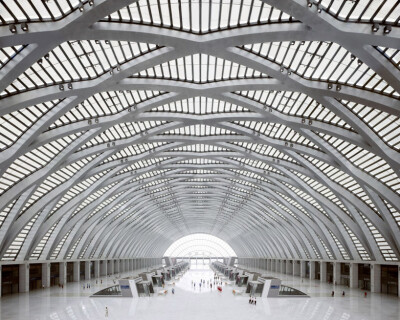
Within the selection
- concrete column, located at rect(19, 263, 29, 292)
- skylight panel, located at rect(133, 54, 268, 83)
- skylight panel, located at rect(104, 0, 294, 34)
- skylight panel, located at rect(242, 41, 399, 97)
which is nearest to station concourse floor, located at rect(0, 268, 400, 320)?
concrete column, located at rect(19, 263, 29, 292)

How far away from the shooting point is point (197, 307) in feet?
137

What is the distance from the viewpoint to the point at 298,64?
85.5ft

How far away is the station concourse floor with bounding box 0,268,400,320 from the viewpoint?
112ft

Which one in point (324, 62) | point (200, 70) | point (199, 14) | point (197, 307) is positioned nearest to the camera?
point (199, 14)

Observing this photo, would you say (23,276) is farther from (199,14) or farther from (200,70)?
(199,14)

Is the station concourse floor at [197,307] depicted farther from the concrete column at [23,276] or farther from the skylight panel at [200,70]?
the skylight panel at [200,70]

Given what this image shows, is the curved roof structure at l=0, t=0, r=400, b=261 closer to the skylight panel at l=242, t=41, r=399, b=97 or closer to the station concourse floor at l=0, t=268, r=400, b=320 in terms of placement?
the skylight panel at l=242, t=41, r=399, b=97

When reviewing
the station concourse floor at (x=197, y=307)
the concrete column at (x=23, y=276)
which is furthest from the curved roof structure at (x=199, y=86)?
the station concourse floor at (x=197, y=307)

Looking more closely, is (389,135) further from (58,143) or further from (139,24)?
(58,143)

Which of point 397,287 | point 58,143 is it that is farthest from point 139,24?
point 397,287

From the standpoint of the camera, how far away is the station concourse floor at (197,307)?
34.1 metres

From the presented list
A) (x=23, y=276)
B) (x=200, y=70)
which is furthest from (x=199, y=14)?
(x=23, y=276)

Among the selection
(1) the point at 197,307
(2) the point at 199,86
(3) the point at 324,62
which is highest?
(2) the point at 199,86

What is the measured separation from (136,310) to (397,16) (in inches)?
1193
